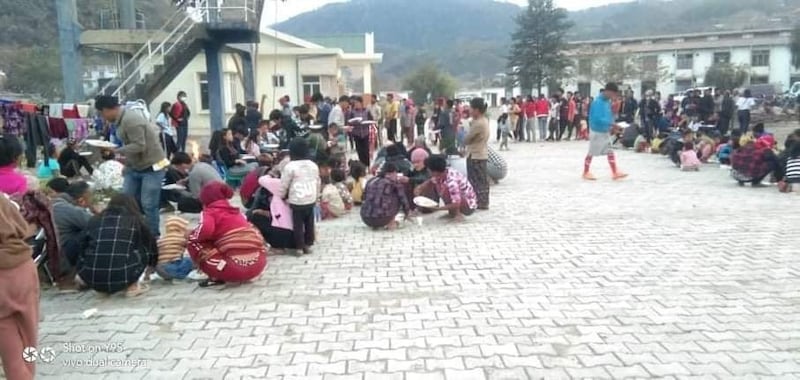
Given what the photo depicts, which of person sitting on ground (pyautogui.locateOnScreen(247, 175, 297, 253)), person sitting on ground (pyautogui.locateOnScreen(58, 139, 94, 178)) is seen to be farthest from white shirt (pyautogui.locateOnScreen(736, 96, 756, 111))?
person sitting on ground (pyautogui.locateOnScreen(58, 139, 94, 178))

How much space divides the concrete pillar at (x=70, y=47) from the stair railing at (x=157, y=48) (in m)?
1.00

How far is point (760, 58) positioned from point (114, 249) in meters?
68.7

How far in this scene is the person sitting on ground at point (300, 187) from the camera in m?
6.32

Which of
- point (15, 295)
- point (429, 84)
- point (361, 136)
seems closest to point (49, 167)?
point (361, 136)

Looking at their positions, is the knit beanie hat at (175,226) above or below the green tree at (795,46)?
below

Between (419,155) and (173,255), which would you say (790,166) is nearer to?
(419,155)

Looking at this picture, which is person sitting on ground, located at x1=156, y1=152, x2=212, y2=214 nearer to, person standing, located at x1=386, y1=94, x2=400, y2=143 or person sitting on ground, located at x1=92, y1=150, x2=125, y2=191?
person sitting on ground, located at x1=92, y1=150, x2=125, y2=191

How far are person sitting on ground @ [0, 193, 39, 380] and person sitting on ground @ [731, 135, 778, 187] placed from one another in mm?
10337

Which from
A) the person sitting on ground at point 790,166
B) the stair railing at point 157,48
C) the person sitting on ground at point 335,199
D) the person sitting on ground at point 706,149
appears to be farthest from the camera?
the stair railing at point 157,48

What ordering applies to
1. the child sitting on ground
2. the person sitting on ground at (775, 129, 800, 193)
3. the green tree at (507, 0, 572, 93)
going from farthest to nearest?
the green tree at (507, 0, 572, 93) < the child sitting on ground < the person sitting on ground at (775, 129, 800, 193)

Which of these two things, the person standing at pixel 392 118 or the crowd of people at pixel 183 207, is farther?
the person standing at pixel 392 118

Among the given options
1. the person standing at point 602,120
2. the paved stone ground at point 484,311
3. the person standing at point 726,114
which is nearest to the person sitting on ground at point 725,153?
the person standing at point 602,120

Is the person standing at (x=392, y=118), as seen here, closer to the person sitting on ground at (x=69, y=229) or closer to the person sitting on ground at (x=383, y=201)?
the person sitting on ground at (x=383, y=201)

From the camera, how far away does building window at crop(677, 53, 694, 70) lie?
2478 inches
